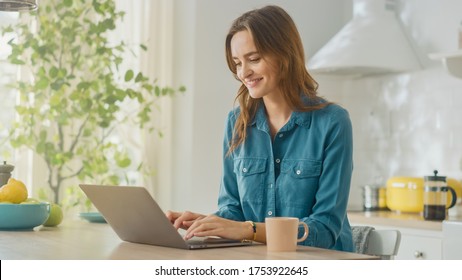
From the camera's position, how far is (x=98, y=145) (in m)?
3.98

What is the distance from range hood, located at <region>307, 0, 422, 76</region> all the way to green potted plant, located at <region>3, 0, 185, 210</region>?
88 centimetres

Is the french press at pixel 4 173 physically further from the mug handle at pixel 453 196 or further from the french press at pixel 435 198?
the mug handle at pixel 453 196

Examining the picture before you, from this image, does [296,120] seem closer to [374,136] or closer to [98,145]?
[98,145]

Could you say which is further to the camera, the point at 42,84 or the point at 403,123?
the point at 403,123

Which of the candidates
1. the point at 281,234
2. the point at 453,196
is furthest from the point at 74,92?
the point at 281,234

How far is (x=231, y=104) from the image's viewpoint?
169 inches

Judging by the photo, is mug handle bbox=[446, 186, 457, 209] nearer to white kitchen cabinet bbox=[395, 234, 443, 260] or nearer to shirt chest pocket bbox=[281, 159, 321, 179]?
white kitchen cabinet bbox=[395, 234, 443, 260]

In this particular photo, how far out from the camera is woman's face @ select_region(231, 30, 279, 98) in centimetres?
226

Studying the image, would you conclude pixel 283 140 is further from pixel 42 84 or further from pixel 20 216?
pixel 42 84

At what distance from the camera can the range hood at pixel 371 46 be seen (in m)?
4.12

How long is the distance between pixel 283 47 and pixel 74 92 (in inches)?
70.3

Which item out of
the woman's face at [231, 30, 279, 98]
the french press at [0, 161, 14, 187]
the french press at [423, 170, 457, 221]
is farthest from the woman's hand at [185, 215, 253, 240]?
the french press at [423, 170, 457, 221]

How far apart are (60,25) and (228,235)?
2.26 meters

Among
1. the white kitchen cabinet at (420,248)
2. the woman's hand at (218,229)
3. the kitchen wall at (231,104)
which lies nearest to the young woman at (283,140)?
the woman's hand at (218,229)
